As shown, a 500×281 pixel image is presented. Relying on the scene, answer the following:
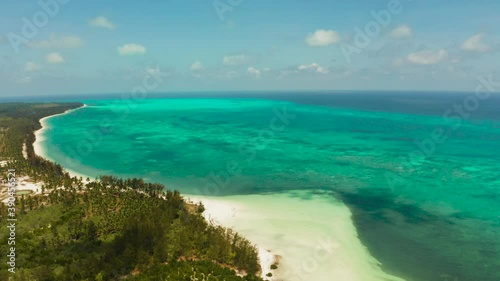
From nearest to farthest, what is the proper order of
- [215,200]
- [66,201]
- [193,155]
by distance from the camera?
[66,201], [215,200], [193,155]

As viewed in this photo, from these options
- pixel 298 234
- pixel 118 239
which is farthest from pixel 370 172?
pixel 118 239

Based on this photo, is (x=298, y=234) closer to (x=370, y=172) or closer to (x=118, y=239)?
(x=118, y=239)

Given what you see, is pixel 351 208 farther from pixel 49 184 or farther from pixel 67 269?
pixel 49 184

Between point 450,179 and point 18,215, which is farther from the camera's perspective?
point 450,179

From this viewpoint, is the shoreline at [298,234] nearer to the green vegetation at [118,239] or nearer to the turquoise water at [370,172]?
the turquoise water at [370,172]

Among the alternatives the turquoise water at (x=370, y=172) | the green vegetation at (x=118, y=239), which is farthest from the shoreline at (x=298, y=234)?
the green vegetation at (x=118, y=239)

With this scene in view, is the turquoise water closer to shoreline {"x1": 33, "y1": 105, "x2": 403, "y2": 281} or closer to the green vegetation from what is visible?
shoreline {"x1": 33, "y1": 105, "x2": 403, "y2": 281}

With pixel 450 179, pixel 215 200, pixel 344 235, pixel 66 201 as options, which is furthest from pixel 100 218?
pixel 450 179

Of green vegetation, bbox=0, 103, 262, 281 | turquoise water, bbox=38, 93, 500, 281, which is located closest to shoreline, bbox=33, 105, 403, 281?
turquoise water, bbox=38, 93, 500, 281
